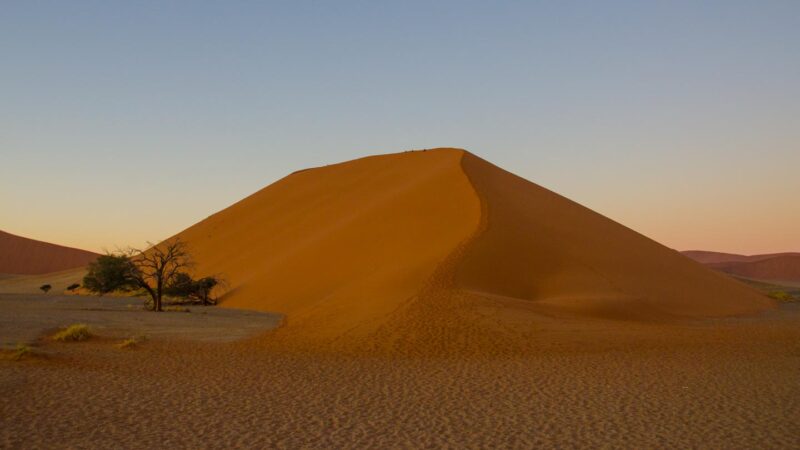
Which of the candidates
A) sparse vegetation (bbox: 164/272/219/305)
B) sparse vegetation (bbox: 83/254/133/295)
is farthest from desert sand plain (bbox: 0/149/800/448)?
sparse vegetation (bbox: 83/254/133/295)

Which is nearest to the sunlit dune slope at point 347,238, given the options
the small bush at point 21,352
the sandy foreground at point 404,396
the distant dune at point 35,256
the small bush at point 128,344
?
the small bush at point 128,344

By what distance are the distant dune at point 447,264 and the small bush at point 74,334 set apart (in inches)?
223

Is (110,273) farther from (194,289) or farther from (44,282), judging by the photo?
(44,282)

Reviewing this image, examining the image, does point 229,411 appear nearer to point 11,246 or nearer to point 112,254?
point 112,254

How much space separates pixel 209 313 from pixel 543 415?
2149 centimetres

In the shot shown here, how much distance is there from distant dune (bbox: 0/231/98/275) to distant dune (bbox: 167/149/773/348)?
68.7 m

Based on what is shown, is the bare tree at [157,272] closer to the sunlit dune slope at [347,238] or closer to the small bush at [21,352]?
the sunlit dune slope at [347,238]

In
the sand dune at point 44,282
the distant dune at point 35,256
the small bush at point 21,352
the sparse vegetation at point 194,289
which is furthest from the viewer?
the distant dune at point 35,256

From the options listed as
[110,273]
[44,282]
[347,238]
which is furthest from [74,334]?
[44,282]

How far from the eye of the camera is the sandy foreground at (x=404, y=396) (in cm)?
886

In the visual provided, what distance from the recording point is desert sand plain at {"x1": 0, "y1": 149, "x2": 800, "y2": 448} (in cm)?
930

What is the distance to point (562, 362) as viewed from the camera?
608 inches

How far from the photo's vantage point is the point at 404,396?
11.7 metres

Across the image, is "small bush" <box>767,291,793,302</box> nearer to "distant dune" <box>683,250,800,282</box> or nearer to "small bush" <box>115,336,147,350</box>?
"small bush" <box>115,336,147,350</box>
